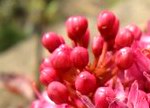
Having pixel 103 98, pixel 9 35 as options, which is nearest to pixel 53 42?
pixel 103 98

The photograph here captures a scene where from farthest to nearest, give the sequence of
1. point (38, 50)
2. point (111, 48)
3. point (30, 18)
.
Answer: point (30, 18) → point (38, 50) → point (111, 48)

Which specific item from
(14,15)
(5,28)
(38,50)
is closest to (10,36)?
(5,28)

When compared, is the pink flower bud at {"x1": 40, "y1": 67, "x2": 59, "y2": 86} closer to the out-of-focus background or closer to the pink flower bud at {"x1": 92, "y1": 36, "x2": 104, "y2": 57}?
the pink flower bud at {"x1": 92, "y1": 36, "x2": 104, "y2": 57}

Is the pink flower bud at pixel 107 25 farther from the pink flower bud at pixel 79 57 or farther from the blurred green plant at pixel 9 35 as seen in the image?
the blurred green plant at pixel 9 35

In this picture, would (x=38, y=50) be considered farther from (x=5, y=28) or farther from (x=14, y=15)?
(x=14, y=15)

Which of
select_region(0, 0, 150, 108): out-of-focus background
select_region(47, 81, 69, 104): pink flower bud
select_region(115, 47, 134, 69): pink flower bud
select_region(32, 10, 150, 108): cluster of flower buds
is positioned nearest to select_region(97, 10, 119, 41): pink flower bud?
select_region(32, 10, 150, 108): cluster of flower buds

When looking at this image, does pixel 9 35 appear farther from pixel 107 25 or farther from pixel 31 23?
pixel 107 25

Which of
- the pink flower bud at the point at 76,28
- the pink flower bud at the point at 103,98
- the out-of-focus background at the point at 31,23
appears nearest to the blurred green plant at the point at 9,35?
the out-of-focus background at the point at 31,23
